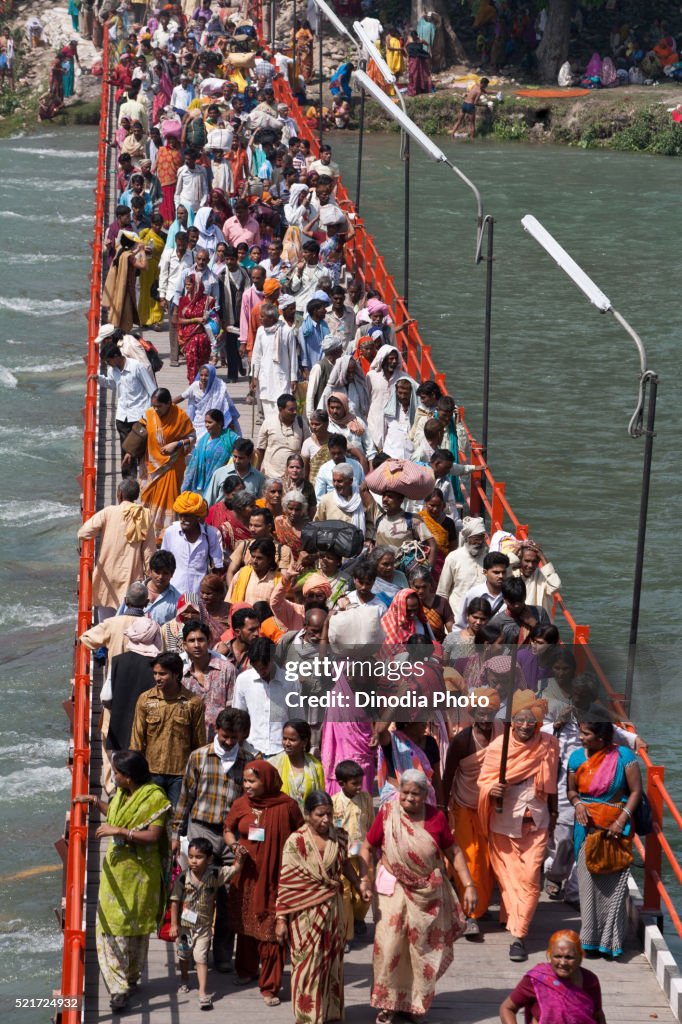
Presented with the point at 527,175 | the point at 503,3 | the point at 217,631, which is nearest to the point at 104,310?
the point at 217,631

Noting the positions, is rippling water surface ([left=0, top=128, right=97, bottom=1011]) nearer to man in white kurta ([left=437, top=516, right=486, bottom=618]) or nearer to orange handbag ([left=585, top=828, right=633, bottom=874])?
man in white kurta ([left=437, top=516, right=486, bottom=618])

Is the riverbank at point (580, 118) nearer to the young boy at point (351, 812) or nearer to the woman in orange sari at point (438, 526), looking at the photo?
the woman in orange sari at point (438, 526)

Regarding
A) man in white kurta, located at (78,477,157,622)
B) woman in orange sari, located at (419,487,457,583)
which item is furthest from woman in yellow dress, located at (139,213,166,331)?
woman in orange sari, located at (419,487,457,583)

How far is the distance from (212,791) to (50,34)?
41440mm

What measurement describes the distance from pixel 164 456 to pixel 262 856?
5561 mm

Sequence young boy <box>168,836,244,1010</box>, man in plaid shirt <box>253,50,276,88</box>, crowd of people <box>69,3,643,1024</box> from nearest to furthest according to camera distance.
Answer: crowd of people <box>69,3,643,1024</box> → young boy <box>168,836,244,1010</box> → man in plaid shirt <box>253,50,276,88</box>

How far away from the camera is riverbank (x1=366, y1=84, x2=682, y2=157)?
4166 cm

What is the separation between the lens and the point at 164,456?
1476 cm

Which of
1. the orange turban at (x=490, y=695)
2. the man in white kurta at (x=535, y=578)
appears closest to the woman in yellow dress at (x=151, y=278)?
the man in white kurta at (x=535, y=578)

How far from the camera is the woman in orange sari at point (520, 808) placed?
10297mm

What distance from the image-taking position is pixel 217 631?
11688 millimetres

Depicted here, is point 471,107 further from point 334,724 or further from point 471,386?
point 334,724

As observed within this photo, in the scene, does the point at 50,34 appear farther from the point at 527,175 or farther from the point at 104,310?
the point at 104,310

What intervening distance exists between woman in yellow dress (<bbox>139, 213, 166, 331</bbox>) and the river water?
2.61 metres
